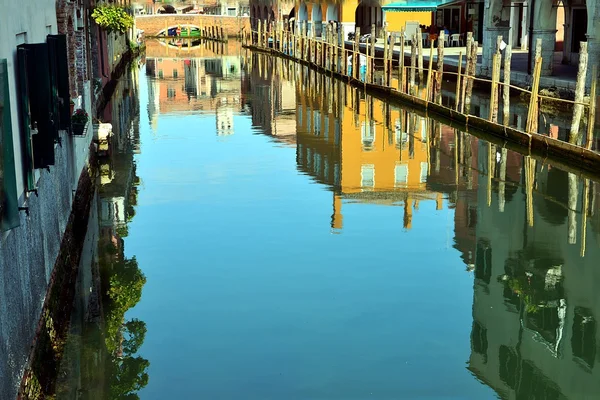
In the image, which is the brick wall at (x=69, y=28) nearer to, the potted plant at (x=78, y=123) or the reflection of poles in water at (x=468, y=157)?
the potted plant at (x=78, y=123)

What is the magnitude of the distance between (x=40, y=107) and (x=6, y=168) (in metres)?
2.39

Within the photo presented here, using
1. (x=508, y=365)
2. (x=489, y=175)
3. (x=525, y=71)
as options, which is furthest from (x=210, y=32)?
(x=508, y=365)

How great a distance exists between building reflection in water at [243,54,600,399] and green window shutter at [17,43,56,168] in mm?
4284

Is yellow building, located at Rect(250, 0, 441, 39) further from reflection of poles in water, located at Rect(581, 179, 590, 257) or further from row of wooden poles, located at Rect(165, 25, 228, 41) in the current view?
reflection of poles in water, located at Rect(581, 179, 590, 257)

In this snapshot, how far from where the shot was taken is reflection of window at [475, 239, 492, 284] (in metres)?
12.0

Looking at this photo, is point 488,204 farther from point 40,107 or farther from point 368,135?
point 40,107

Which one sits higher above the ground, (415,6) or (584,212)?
(415,6)

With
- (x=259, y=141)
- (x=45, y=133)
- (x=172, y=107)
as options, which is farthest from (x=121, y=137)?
(x=45, y=133)

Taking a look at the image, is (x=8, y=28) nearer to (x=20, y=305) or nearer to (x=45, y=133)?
(x=45, y=133)

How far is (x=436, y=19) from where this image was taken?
4766 centimetres

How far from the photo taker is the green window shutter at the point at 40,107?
29.3 ft

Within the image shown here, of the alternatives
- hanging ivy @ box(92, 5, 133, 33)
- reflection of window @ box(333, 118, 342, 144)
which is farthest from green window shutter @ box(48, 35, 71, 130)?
hanging ivy @ box(92, 5, 133, 33)

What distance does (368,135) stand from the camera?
75.5 ft

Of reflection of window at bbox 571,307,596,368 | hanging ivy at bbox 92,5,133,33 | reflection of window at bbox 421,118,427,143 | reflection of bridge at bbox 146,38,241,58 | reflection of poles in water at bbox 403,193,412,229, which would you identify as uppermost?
hanging ivy at bbox 92,5,133,33
